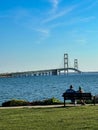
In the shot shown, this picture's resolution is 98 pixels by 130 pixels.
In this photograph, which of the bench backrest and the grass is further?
the bench backrest

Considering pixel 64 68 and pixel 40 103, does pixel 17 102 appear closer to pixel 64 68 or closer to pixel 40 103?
pixel 40 103

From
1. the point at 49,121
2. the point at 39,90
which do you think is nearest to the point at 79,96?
the point at 49,121

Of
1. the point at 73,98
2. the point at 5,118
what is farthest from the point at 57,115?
the point at 73,98

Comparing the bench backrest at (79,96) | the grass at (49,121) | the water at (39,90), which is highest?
the water at (39,90)

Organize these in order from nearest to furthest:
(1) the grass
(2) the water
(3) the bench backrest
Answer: (1) the grass
(3) the bench backrest
(2) the water

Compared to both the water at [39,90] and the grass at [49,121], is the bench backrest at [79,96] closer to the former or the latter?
the grass at [49,121]

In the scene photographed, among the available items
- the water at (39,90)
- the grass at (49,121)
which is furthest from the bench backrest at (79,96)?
the water at (39,90)

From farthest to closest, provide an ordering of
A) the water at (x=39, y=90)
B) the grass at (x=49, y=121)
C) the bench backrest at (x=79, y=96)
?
the water at (x=39, y=90) → the bench backrest at (x=79, y=96) → the grass at (x=49, y=121)

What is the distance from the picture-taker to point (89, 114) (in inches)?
681

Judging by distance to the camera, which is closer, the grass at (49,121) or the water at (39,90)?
the grass at (49,121)

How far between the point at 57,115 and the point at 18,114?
169cm

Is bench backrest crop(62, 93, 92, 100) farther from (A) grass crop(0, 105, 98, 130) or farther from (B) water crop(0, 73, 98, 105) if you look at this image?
(B) water crop(0, 73, 98, 105)

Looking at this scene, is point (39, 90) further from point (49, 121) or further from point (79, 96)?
point (49, 121)

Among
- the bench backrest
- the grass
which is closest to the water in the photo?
the bench backrest
